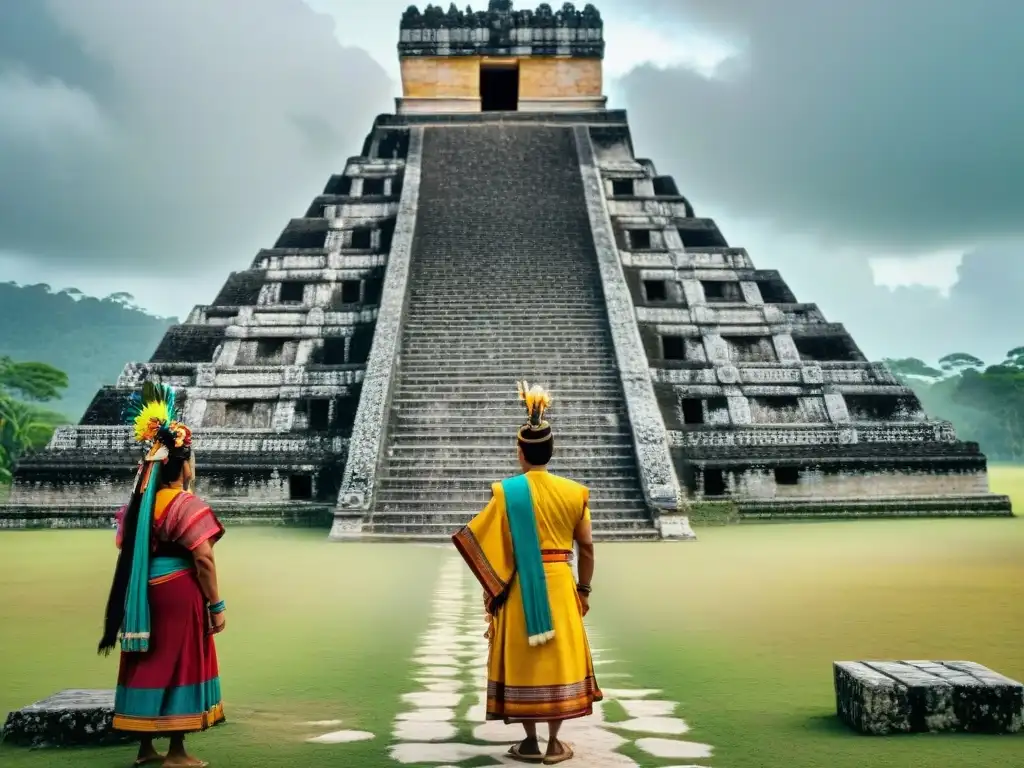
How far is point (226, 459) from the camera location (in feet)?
38.7

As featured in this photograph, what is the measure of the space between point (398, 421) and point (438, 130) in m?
9.87

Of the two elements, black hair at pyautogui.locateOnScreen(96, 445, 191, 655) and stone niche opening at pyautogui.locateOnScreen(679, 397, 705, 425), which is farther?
stone niche opening at pyautogui.locateOnScreen(679, 397, 705, 425)

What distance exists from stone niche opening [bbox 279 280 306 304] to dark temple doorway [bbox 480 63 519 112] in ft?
32.9

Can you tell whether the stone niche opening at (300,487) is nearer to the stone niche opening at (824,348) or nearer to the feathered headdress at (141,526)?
the stone niche opening at (824,348)

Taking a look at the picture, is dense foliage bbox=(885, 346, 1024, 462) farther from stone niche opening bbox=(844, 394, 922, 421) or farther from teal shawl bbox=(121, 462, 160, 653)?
teal shawl bbox=(121, 462, 160, 653)

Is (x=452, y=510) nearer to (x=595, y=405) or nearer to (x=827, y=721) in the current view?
(x=595, y=405)

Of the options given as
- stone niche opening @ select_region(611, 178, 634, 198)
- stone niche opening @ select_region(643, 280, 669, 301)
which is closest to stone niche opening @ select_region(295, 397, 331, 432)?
stone niche opening @ select_region(643, 280, 669, 301)

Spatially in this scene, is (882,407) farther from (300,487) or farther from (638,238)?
(300,487)

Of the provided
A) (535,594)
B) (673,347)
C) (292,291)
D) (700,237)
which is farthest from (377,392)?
(535,594)

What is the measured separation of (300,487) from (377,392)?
1.48 m

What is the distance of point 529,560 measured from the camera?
341 cm

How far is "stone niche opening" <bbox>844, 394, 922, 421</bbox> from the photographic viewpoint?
1298 cm

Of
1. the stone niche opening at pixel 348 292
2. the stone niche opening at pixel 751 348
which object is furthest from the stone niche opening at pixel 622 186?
the stone niche opening at pixel 348 292

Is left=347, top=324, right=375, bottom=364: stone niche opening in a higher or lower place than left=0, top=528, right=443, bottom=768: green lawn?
higher
